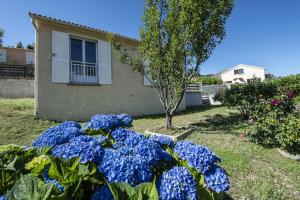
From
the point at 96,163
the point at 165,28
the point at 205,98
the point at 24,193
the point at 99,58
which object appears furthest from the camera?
the point at 205,98

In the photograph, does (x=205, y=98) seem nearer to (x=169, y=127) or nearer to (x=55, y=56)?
(x=169, y=127)

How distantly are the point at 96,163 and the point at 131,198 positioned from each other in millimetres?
414

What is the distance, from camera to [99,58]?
35.2 feet

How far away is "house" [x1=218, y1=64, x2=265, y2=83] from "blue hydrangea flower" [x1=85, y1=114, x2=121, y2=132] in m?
45.8

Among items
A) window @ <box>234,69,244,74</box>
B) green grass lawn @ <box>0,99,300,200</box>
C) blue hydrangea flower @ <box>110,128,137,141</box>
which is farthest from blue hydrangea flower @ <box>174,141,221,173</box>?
window @ <box>234,69,244,74</box>

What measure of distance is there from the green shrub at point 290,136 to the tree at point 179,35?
3649 millimetres

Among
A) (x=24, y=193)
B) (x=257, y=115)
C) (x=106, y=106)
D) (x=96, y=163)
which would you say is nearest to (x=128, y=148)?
(x=96, y=163)

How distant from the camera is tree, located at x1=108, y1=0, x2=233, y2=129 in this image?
25.1ft

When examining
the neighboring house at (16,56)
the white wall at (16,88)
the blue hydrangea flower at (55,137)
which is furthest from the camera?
the neighboring house at (16,56)

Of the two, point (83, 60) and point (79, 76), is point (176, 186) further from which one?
point (83, 60)

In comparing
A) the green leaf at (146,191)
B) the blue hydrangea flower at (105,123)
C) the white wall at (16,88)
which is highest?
the white wall at (16,88)

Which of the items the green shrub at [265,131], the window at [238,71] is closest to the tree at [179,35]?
the green shrub at [265,131]

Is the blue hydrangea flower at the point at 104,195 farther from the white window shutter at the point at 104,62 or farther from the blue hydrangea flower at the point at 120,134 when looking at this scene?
the white window shutter at the point at 104,62

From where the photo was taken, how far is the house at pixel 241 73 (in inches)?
1762
